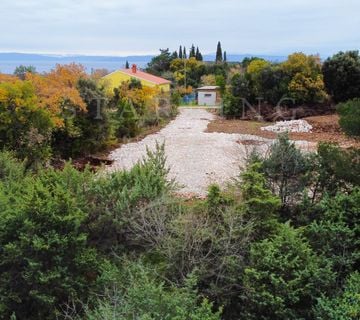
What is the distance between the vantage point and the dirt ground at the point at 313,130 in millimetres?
18828

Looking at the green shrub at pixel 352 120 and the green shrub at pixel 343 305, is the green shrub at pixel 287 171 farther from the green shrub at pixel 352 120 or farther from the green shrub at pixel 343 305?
the green shrub at pixel 343 305

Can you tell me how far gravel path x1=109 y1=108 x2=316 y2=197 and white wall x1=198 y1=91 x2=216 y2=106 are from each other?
15136 millimetres

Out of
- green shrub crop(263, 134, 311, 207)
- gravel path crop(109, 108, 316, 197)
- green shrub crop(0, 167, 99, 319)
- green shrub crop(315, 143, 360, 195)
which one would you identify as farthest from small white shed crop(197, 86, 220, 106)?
green shrub crop(0, 167, 99, 319)

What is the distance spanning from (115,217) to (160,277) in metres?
1.44

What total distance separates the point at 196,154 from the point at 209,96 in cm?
2380

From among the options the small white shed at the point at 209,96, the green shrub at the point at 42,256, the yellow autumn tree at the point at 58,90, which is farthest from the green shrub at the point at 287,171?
the small white shed at the point at 209,96

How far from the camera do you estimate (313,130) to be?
835 inches

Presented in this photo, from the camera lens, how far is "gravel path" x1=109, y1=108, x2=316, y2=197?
12.3 metres

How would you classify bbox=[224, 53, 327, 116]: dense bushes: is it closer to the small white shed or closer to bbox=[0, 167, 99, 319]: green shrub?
the small white shed

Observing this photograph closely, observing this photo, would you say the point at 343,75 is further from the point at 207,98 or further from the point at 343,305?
the point at 343,305

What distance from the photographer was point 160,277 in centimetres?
640

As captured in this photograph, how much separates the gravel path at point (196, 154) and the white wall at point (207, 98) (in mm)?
15136

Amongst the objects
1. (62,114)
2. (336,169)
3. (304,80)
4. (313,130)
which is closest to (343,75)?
(304,80)

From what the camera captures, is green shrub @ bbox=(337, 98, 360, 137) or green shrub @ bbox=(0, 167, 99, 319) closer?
green shrub @ bbox=(0, 167, 99, 319)
